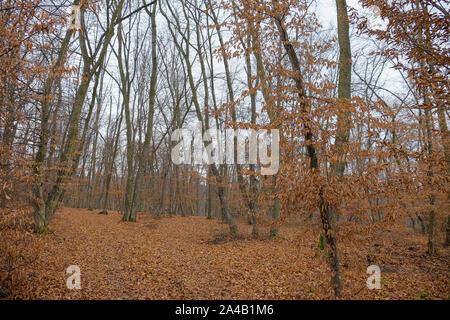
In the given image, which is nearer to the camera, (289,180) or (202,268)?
(289,180)

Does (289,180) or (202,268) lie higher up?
(289,180)

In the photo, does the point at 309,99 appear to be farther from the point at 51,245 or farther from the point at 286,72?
the point at 51,245

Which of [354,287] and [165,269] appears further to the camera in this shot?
[165,269]

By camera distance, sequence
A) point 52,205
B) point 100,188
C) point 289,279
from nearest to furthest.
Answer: point 289,279
point 52,205
point 100,188

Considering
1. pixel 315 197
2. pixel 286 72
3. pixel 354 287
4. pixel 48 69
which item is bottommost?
pixel 354 287

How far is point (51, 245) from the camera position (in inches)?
277

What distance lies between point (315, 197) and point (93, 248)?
22.2 ft

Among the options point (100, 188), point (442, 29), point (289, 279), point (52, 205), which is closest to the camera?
point (442, 29)

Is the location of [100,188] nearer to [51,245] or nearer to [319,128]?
[51,245]

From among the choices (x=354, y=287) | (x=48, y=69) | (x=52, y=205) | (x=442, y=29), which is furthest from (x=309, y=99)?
(x=52, y=205)

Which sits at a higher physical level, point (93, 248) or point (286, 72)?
point (286, 72)

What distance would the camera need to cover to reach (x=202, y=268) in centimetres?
624

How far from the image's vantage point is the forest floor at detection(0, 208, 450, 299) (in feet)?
13.4

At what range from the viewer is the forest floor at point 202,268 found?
4094 mm
